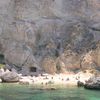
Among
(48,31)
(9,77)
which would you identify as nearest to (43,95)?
(9,77)

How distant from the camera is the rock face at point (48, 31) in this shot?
43.0m

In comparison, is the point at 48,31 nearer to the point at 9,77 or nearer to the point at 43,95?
the point at 9,77

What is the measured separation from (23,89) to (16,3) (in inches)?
764

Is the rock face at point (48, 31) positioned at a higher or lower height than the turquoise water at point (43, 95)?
higher

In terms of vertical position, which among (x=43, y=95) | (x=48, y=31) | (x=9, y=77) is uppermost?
(x=48, y=31)

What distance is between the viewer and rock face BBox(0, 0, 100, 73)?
4297 cm

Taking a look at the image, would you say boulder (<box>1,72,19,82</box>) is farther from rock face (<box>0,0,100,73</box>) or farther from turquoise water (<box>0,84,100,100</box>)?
rock face (<box>0,0,100,73</box>)

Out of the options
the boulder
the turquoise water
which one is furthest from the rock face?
the turquoise water

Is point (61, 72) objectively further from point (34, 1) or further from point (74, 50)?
point (34, 1)

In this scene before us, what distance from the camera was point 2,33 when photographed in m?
44.7

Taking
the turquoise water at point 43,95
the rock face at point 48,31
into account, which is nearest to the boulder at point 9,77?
the turquoise water at point 43,95

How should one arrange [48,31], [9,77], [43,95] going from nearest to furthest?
[43,95]
[9,77]
[48,31]

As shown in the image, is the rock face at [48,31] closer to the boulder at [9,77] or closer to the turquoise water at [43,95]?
the boulder at [9,77]

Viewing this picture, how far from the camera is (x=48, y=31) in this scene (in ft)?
149
